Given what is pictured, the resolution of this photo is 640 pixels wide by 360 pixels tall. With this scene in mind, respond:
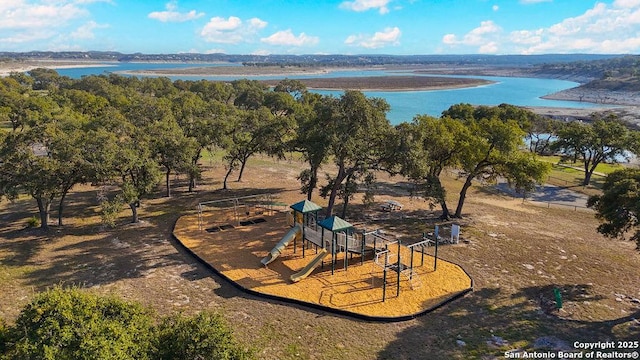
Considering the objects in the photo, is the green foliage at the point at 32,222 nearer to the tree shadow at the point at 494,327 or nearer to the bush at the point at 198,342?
the bush at the point at 198,342

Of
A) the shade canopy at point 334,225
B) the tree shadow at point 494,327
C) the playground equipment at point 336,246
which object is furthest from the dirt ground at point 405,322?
the shade canopy at point 334,225

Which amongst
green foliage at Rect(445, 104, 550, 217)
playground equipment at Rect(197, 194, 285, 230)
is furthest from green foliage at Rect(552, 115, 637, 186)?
playground equipment at Rect(197, 194, 285, 230)

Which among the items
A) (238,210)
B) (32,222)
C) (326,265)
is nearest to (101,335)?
(326,265)

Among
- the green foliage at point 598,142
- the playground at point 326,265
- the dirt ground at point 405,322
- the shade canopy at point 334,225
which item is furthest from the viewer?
the green foliage at point 598,142

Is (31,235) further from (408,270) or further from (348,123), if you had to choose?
(408,270)

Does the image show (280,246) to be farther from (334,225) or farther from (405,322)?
(405,322)

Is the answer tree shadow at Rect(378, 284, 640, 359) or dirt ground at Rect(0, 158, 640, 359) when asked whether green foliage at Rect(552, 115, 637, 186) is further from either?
tree shadow at Rect(378, 284, 640, 359)
